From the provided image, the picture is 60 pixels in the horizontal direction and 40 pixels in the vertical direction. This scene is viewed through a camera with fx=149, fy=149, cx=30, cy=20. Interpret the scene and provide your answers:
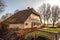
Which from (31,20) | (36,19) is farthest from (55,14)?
(31,20)

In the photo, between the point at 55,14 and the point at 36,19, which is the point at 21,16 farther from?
the point at 55,14

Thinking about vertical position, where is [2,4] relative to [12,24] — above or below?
above

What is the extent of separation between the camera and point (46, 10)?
13.6 metres

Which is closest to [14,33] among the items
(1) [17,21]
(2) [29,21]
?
(1) [17,21]

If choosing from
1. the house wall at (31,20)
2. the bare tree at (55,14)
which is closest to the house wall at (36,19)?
the house wall at (31,20)

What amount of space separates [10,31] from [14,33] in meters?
0.68

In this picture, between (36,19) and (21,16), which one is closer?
(21,16)

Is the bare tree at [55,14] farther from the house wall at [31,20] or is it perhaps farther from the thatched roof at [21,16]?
Answer: the thatched roof at [21,16]

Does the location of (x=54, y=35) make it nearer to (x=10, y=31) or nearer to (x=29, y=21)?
(x=10, y=31)

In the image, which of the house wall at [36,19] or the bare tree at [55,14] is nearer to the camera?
the house wall at [36,19]

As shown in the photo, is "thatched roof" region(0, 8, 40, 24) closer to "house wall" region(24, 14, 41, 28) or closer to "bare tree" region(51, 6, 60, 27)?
"house wall" region(24, 14, 41, 28)

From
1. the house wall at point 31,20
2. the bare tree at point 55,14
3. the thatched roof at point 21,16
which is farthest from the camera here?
the bare tree at point 55,14

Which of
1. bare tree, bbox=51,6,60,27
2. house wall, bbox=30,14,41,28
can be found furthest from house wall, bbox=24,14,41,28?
bare tree, bbox=51,6,60,27

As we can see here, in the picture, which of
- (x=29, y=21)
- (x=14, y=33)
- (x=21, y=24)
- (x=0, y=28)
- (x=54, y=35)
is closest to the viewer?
(x=54, y=35)
